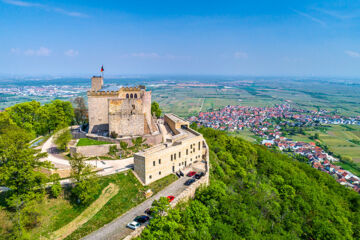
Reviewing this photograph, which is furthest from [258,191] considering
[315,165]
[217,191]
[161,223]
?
[315,165]

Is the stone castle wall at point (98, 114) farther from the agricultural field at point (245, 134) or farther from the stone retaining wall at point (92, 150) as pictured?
the agricultural field at point (245, 134)

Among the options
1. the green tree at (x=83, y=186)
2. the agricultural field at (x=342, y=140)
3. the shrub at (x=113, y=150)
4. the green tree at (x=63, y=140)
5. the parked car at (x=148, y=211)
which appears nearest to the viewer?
the parked car at (x=148, y=211)

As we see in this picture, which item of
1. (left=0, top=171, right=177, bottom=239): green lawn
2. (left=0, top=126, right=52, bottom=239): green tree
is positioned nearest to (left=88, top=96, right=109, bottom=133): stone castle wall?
(left=0, top=171, right=177, bottom=239): green lawn

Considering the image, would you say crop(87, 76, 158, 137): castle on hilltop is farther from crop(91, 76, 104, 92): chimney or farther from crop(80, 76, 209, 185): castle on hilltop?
crop(91, 76, 104, 92): chimney

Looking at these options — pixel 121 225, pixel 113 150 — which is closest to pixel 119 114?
pixel 113 150

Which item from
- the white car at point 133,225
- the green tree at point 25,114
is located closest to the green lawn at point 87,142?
the green tree at point 25,114
